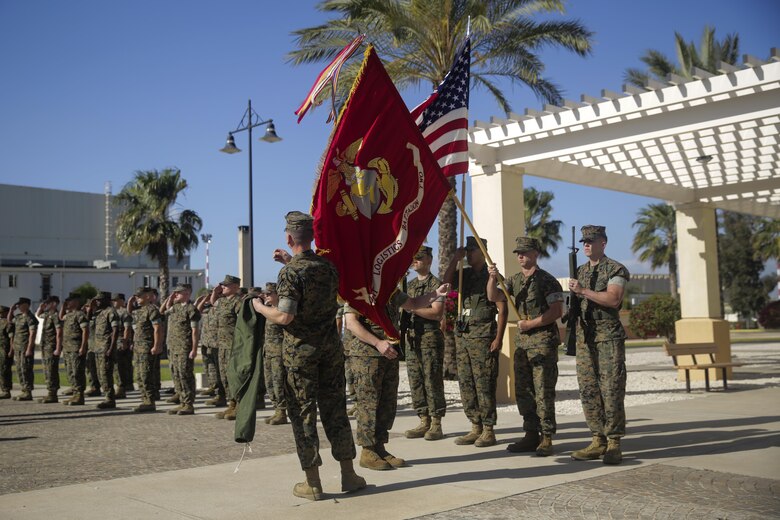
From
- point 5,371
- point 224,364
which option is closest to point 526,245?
point 224,364

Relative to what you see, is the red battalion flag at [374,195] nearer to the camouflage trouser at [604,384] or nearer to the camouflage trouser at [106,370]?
the camouflage trouser at [604,384]

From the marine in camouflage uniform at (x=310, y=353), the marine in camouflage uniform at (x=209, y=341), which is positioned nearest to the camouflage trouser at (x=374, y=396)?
the marine in camouflage uniform at (x=310, y=353)

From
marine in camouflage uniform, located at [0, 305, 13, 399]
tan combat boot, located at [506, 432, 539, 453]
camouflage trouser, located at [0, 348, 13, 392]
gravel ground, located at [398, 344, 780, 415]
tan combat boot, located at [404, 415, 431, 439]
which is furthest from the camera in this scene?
camouflage trouser, located at [0, 348, 13, 392]

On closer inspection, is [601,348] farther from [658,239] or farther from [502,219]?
[658,239]

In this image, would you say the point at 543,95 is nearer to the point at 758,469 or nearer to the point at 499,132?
the point at 499,132

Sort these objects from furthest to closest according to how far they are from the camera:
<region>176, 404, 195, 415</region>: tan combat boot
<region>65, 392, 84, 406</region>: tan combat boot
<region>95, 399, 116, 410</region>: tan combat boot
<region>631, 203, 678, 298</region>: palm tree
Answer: <region>631, 203, 678, 298</region>: palm tree, <region>65, 392, 84, 406</region>: tan combat boot, <region>95, 399, 116, 410</region>: tan combat boot, <region>176, 404, 195, 415</region>: tan combat boot

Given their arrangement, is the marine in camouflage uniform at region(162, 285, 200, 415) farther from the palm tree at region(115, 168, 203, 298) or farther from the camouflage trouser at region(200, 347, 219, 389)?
the palm tree at region(115, 168, 203, 298)

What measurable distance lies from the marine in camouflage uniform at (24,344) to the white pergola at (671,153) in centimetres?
973

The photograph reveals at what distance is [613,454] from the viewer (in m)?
6.81

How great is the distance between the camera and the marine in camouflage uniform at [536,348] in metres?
7.38

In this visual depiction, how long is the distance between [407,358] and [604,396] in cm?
253

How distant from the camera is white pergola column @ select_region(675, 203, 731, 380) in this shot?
618 inches

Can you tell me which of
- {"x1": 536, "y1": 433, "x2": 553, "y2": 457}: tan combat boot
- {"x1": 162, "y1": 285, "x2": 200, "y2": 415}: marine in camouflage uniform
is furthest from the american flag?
{"x1": 162, "y1": 285, "x2": 200, "y2": 415}: marine in camouflage uniform

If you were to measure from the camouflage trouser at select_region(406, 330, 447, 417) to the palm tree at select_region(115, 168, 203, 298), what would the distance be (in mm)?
31102
